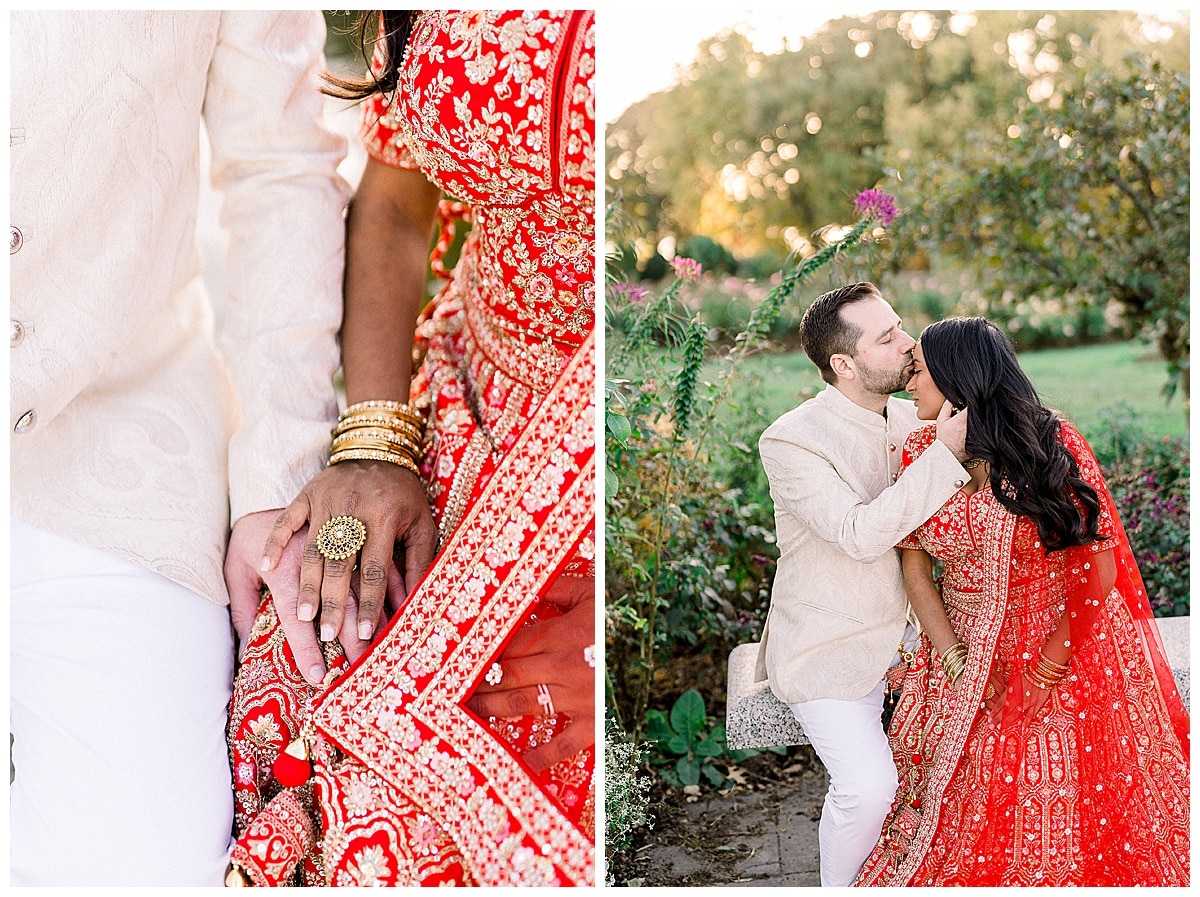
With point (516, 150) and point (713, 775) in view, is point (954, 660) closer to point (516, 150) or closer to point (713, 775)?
point (713, 775)

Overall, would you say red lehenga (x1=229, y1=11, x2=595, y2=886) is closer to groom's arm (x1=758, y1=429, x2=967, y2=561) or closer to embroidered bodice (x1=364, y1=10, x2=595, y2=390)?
embroidered bodice (x1=364, y1=10, x2=595, y2=390)

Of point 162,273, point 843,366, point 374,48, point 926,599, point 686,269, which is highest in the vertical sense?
point 374,48

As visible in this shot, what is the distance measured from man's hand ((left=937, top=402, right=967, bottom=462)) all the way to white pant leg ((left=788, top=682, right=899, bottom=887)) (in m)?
0.52

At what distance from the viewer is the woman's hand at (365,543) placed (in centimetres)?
172

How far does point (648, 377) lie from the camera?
2582 millimetres

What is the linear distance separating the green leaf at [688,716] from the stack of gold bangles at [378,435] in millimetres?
1173

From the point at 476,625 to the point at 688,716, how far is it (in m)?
1.16

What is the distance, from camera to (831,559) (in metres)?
2.08

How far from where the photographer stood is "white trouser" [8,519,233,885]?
5.31 feet

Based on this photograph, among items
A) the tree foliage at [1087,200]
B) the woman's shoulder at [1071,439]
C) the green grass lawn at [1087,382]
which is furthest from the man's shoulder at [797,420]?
the tree foliage at [1087,200]

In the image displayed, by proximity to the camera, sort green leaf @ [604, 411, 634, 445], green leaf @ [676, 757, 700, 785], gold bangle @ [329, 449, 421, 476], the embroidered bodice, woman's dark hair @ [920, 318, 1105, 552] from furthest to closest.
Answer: green leaf @ [676, 757, 700, 785]
green leaf @ [604, 411, 634, 445]
woman's dark hair @ [920, 318, 1105, 552]
gold bangle @ [329, 449, 421, 476]
the embroidered bodice

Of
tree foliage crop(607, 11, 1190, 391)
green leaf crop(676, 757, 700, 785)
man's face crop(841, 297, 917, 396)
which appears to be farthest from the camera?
tree foliage crop(607, 11, 1190, 391)

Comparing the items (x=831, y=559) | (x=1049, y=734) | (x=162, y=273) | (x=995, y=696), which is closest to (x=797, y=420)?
(x=831, y=559)

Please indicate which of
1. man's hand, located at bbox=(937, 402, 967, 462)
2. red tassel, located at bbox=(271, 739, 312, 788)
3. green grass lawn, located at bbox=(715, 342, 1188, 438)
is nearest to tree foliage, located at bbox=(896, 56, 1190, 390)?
green grass lawn, located at bbox=(715, 342, 1188, 438)
